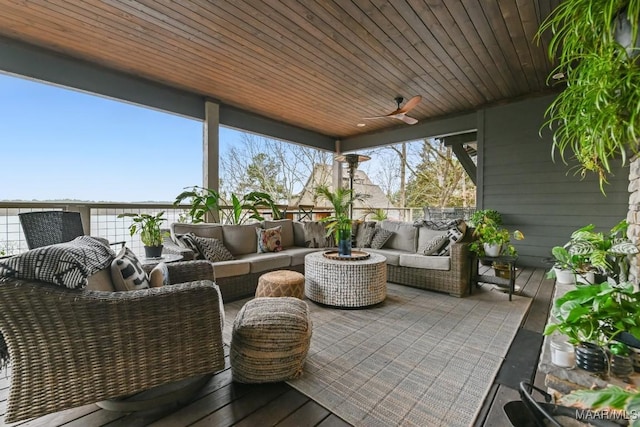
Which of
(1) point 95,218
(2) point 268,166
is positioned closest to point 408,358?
(1) point 95,218

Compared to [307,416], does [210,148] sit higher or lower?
higher

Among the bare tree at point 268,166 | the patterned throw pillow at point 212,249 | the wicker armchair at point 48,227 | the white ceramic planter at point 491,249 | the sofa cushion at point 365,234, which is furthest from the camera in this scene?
the bare tree at point 268,166

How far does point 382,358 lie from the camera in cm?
208

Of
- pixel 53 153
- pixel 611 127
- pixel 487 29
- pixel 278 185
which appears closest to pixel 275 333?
pixel 611 127

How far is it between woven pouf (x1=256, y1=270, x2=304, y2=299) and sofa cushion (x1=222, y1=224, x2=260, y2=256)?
109cm

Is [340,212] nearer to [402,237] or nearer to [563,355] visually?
[402,237]

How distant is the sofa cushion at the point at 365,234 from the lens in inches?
179

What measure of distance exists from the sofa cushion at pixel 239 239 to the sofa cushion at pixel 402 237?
81.4 inches

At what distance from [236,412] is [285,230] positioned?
311 centimetres

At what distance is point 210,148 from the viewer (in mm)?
5172

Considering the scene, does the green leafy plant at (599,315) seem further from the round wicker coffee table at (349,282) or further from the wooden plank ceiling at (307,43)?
the wooden plank ceiling at (307,43)

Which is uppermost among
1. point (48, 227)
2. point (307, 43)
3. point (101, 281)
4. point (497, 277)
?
point (307, 43)

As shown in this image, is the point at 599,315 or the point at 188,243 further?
the point at 188,243

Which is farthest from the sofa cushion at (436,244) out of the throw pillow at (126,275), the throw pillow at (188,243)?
the throw pillow at (126,275)
